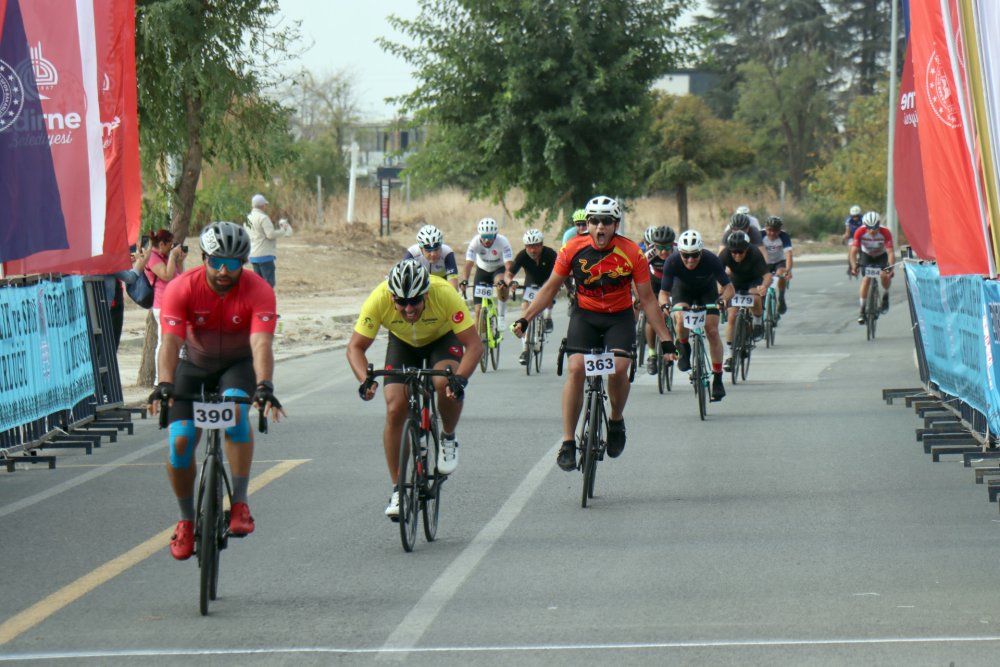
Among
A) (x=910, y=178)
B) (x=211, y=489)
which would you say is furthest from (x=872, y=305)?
(x=211, y=489)

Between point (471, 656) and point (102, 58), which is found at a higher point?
point (102, 58)

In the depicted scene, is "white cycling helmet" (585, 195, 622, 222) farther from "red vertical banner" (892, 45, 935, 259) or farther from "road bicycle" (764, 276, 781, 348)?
"road bicycle" (764, 276, 781, 348)

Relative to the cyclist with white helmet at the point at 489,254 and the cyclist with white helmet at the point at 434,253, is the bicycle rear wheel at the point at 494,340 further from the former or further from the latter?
the cyclist with white helmet at the point at 434,253

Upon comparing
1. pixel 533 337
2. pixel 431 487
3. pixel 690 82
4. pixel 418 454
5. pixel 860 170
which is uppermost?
pixel 690 82

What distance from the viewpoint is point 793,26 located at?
87.6m

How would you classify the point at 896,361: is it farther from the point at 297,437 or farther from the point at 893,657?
the point at 893,657

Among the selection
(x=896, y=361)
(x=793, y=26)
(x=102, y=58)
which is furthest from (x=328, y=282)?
(x=793, y=26)

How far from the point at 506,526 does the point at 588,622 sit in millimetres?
2511

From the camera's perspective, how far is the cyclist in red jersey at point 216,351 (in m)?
7.81

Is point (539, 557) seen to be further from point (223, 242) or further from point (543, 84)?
point (543, 84)

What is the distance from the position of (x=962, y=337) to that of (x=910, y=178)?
2564mm

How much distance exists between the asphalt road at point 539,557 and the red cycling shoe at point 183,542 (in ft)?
0.71

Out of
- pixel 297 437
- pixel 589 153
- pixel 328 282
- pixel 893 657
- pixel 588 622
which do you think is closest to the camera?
pixel 893 657

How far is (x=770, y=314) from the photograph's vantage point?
2275 centimetres
